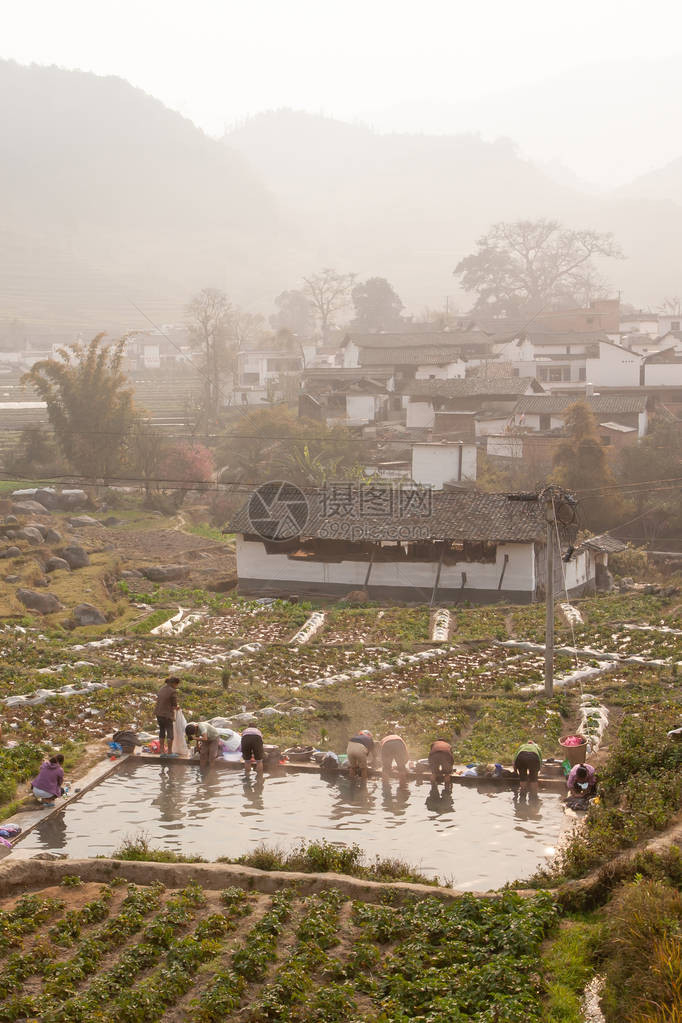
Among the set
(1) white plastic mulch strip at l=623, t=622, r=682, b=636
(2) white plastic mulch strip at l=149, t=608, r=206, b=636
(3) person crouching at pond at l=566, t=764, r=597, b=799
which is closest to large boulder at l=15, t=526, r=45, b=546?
(2) white plastic mulch strip at l=149, t=608, r=206, b=636

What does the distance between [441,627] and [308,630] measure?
3.84 m

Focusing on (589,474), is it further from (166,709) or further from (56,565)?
(166,709)

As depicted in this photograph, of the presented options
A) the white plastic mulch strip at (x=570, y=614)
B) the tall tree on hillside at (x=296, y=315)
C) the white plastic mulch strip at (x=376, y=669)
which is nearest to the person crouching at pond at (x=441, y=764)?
→ the white plastic mulch strip at (x=376, y=669)

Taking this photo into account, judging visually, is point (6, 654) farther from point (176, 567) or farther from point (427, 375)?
point (427, 375)

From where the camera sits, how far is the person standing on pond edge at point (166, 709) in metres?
16.4

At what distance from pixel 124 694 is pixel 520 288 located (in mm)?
100761

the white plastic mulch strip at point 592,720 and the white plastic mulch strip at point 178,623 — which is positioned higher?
the white plastic mulch strip at point 592,720

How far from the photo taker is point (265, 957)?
9.43 metres

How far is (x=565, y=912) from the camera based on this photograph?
34.0 feet

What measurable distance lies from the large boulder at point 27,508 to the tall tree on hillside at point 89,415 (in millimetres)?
7051

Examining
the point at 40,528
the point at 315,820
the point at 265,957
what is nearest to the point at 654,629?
the point at 315,820

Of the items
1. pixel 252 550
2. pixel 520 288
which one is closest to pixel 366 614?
pixel 252 550

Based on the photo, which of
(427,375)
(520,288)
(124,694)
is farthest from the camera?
(520,288)

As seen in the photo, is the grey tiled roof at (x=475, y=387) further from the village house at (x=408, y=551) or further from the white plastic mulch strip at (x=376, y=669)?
the white plastic mulch strip at (x=376, y=669)
